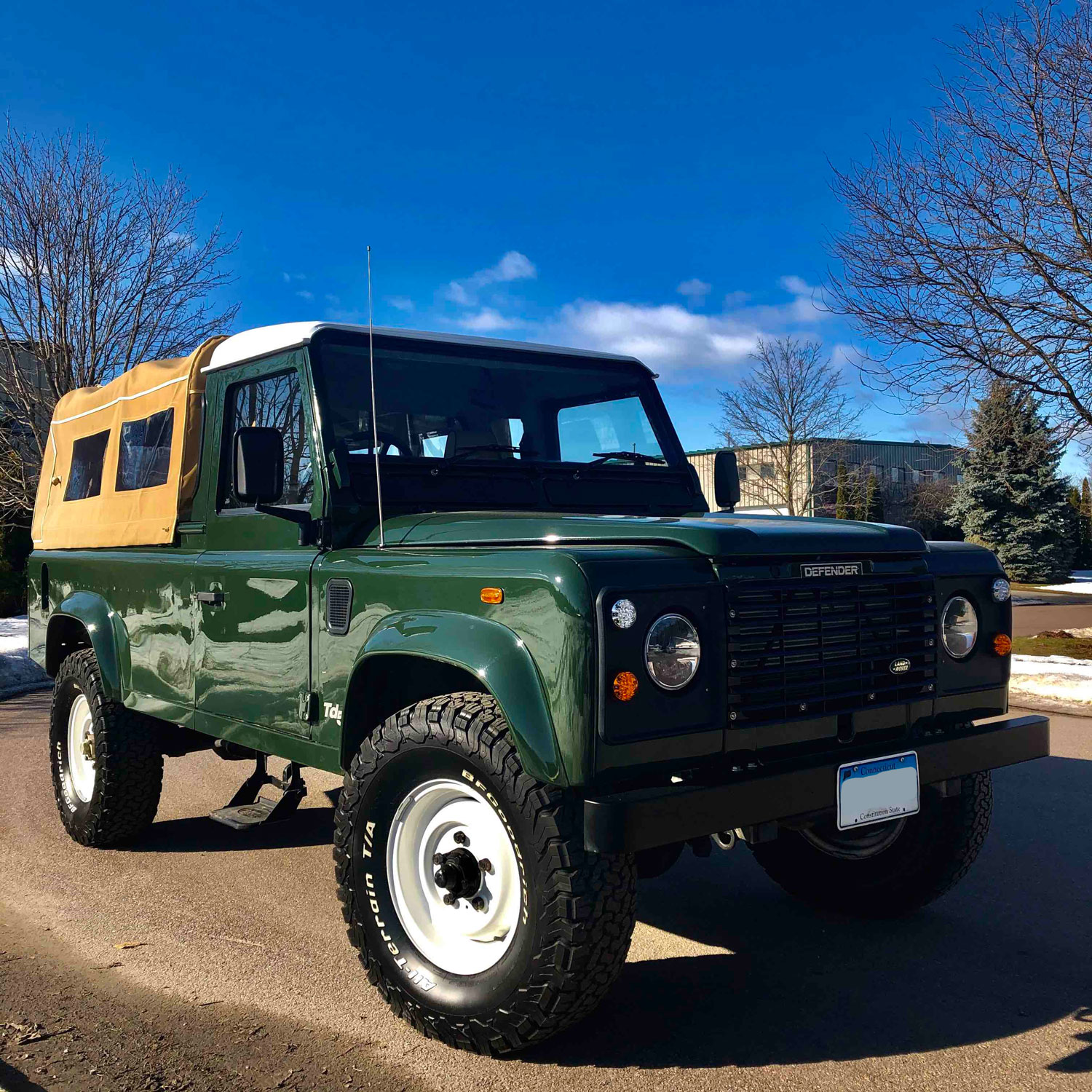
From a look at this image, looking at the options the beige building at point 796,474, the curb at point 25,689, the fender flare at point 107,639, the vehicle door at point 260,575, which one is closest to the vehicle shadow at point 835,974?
the vehicle door at point 260,575

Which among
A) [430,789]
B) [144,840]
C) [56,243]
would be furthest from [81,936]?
[56,243]

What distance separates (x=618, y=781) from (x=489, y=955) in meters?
0.70

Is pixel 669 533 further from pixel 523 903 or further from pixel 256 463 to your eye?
pixel 256 463

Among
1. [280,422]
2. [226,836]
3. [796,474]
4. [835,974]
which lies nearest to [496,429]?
[280,422]

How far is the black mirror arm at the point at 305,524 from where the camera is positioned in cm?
385

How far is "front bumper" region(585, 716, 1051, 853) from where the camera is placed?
2627 mm

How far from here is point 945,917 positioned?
416 cm

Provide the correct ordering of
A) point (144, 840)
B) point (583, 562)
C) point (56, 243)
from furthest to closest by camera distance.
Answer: point (56, 243)
point (144, 840)
point (583, 562)

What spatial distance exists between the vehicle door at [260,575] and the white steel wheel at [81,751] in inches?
53.1

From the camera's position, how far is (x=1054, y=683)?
9.53 m

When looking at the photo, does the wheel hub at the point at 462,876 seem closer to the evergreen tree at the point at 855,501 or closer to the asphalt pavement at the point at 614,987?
the asphalt pavement at the point at 614,987

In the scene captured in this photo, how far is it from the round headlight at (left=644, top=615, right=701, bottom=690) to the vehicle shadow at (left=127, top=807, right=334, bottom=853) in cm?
286

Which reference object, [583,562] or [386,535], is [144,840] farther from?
[583,562]

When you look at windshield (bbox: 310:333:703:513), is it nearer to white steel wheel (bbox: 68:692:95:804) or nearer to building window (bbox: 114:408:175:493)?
building window (bbox: 114:408:175:493)
